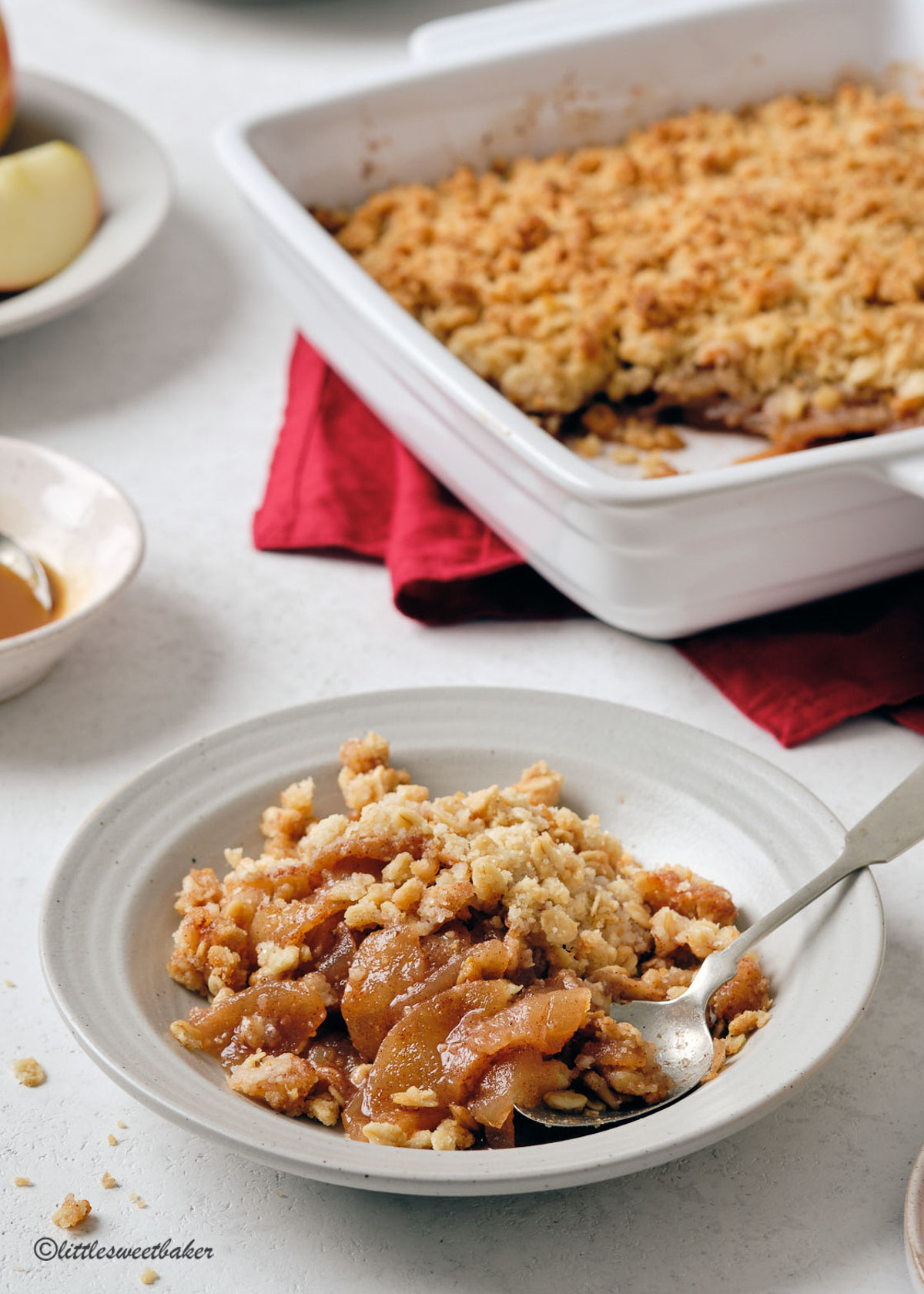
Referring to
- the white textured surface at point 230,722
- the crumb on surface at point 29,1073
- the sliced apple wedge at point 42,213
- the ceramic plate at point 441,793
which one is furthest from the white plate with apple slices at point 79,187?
the crumb on surface at point 29,1073

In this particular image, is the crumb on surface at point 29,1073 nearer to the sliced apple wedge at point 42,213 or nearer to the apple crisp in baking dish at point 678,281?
the apple crisp in baking dish at point 678,281

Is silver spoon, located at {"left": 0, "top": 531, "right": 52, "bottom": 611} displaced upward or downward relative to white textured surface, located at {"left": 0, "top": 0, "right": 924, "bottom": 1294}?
upward

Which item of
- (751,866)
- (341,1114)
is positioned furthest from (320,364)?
(341,1114)

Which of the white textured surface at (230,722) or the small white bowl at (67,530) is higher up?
the small white bowl at (67,530)

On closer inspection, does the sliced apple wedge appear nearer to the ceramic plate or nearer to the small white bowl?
the small white bowl

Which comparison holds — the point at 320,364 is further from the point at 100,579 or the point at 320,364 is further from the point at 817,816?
the point at 817,816

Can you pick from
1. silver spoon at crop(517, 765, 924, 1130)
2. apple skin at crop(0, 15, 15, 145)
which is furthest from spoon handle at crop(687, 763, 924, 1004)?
apple skin at crop(0, 15, 15, 145)
